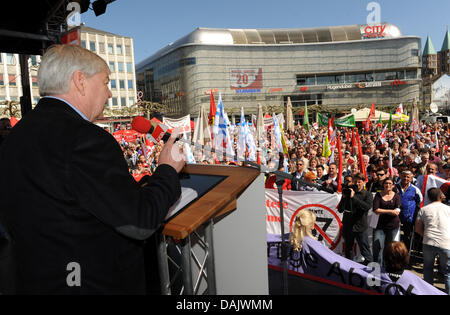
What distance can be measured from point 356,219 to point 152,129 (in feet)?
16.4

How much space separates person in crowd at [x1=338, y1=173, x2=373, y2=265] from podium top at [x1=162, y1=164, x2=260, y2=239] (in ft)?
15.0

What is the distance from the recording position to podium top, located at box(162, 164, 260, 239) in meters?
1.26

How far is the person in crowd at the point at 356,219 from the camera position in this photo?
5812 mm

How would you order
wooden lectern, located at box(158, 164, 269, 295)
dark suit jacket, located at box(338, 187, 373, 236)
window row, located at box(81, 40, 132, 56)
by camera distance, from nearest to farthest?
wooden lectern, located at box(158, 164, 269, 295) < dark suit jacket, located at box(338, 187, 373, 236) < window row, located at box(81, 40, 132, 56)

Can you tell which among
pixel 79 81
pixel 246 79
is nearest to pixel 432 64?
pixel 246 79

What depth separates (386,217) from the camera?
5707 millimetres

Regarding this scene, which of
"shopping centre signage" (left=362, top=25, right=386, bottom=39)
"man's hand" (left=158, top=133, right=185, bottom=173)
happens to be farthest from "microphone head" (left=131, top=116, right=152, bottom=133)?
"shopping centre signage" (left=362, top=25, right=386, bottom=39)

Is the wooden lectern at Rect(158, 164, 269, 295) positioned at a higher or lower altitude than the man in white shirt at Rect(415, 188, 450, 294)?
higher

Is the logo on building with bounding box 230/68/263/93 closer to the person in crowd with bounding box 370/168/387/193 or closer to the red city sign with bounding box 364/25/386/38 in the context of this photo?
the red city sign with bounding box 364/25/386/38

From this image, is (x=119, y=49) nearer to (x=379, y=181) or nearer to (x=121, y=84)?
(x=121, y=84)

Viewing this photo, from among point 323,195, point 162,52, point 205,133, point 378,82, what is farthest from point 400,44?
point 323,195

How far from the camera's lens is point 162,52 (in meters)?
79.6

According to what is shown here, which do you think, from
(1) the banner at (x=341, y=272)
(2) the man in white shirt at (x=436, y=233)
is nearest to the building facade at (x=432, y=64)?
(2) the man in white shirt at (x=436, y=233)
